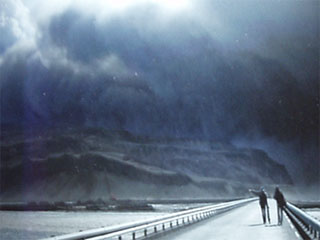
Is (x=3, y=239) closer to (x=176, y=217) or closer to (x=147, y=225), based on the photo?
(x=176, y=217)

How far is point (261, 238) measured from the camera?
1862cm

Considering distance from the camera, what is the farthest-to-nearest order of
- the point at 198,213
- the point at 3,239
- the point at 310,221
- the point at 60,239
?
the point at 3,239
the point at 198,213
the point at 310,221
the point at 60,239

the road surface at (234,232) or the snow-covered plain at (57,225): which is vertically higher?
the snow-covered plain at (57,225)

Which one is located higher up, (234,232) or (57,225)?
(57,225)

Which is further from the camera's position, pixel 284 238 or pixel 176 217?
pixel 176 217

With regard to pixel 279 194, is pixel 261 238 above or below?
below

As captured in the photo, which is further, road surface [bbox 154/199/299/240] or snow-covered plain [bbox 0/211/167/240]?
snow-covered plain [bbox 0/211/167/240]

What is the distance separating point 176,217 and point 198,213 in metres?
8.29

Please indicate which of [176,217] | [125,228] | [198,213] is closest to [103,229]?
[125,228]

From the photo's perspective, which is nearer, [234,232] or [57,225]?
[234,232]

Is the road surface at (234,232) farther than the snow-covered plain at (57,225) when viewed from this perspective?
No

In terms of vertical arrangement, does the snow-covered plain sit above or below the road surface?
above

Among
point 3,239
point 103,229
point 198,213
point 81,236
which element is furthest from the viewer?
point 3,239

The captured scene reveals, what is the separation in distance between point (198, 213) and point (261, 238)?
17.5m
